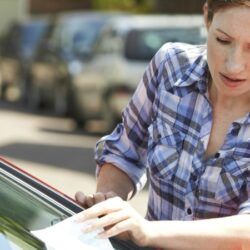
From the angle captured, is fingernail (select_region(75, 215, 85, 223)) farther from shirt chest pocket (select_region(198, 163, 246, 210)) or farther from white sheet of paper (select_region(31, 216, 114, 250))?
shirt chest pocket (select_region(198, 163, 246, 210))

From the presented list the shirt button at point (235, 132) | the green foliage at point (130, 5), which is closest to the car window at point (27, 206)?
the shirt button at point (235, 132)

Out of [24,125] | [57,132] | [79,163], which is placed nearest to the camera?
[79,163]

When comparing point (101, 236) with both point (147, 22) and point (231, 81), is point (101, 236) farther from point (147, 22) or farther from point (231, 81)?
point (147, 22)

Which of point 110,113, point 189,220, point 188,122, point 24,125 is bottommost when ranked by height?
point 24,125

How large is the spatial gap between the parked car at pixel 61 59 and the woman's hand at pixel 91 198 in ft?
35.3

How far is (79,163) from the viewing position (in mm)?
10375

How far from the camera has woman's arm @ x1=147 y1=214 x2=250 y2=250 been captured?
2090mm

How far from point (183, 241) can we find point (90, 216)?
22 centimetres

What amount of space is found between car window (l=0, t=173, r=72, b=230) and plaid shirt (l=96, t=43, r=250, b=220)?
259 mm

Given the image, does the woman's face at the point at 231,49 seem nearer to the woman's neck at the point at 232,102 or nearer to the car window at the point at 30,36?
the woman's neck at the point at 232,102

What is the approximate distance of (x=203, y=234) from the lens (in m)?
2.11

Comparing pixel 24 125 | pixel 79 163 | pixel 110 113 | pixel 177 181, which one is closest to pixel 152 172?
pixel 177 181

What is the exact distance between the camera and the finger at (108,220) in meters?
2.02

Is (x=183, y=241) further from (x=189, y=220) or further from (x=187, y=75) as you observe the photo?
Result: (x=187, y=75)
